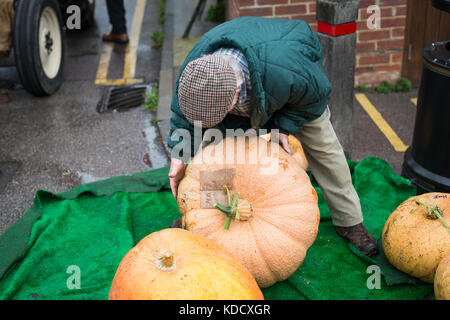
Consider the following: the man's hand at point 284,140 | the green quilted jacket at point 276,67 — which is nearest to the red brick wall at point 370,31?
the green quilted jacket at point 276,67

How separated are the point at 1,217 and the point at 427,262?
300 cm

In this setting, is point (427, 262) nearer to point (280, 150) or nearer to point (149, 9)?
point (280, 150)

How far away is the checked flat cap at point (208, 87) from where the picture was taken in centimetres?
212

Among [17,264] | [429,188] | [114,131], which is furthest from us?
[114,131]

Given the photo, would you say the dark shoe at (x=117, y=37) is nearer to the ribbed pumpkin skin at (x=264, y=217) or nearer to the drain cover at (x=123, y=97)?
the drain cover at (x=123, y=97)

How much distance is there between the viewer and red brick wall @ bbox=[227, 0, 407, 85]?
17.6 ft

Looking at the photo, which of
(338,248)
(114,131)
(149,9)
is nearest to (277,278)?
(338,248)

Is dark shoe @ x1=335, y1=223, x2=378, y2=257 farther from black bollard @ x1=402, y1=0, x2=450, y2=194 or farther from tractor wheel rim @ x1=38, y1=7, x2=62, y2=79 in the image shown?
tractor wheel rim @ x1=38, y1=7, x2=62, y2=79

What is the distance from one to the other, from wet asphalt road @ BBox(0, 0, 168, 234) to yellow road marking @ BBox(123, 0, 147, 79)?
0.31ft

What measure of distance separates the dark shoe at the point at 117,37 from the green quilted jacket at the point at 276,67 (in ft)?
17.4

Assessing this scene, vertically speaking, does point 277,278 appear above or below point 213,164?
below

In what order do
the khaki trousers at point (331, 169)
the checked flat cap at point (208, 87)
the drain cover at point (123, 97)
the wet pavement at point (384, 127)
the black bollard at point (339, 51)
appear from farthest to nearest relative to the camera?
the drain cover at point (123, 97), the wet pavement at point (384, 127), the black bollard at point (339, 51), the khaki trousers at point (331, 169), the checked flat cap at point (208, 87)
